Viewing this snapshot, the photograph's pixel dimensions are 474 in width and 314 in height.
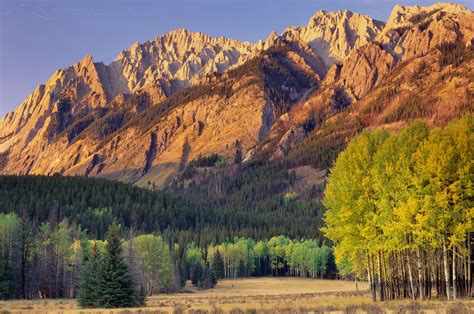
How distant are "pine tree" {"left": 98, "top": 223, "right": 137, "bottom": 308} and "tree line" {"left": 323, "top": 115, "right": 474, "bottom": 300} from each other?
69.0 ft

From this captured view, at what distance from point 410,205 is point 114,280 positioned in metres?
31.0

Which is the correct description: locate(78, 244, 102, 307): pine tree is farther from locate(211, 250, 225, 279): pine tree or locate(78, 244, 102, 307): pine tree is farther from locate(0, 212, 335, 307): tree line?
locate(211, 250, 225, 279): pine tree

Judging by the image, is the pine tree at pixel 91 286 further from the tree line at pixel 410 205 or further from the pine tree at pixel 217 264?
the pine tree at pixel 217 264

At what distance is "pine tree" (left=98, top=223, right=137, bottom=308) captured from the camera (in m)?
60.6

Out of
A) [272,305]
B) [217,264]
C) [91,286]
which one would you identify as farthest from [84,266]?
[217,264]

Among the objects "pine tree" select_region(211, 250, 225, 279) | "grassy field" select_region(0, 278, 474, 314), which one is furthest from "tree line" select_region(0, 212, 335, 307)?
"pine tree" select_region(211, 250, 225, 279)

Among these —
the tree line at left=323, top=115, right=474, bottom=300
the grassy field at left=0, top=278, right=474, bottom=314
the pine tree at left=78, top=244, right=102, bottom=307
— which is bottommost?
the grassy field at left=0, top=278, right=474, bottom=314

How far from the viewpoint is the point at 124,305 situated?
60.4 metres

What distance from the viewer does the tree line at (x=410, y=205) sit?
46.6m

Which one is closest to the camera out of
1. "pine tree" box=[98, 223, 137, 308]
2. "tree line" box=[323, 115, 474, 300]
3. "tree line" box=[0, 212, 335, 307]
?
"tree line" box=[323, 115, 474, 300]

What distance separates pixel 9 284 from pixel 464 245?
208 ft

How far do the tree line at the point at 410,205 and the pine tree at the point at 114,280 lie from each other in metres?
21.0

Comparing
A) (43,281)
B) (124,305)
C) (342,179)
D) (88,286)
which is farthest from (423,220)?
(43,281)

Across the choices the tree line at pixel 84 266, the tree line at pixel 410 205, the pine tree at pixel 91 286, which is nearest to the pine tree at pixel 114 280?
the tree line at pixel 84 266
